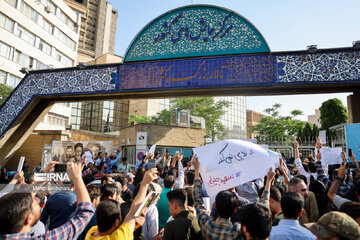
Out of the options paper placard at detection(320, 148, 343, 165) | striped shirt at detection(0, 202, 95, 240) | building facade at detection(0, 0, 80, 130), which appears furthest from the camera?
building facade at detection(0, 0, 80, 130)

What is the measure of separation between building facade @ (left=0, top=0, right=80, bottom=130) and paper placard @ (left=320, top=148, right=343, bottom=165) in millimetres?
19398

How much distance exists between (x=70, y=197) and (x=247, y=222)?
208 centimetres

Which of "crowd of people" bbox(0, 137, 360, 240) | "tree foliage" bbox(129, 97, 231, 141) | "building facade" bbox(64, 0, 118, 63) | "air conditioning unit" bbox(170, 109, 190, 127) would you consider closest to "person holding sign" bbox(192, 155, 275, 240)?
"crowd of people" bbox(0, 137, 360, 240)

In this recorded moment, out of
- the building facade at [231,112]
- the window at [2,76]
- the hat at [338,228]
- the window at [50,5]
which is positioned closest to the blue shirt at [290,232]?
the hat at [338,228]

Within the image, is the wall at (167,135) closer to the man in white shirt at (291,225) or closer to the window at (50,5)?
the man in white shirt at (291,225)

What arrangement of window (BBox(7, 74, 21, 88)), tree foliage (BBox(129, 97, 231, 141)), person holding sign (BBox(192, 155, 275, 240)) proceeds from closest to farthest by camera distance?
person holding sign (BBox(192, 155, 275, 240))
window (BBox(7, 74, 21, 88))
tree foliage (BBox(129, 97, 231, 141))

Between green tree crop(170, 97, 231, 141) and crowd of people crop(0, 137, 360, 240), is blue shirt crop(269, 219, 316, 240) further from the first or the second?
green tree crop(170, 97, 231, 141)

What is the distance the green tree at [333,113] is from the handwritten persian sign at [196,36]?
1945 centimetres

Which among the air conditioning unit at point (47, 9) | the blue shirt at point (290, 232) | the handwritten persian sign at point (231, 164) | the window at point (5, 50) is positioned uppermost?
the air conditioning unit at point (47, 9)

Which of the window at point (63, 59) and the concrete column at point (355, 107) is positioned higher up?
the window at point (63, 59)

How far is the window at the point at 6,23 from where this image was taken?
20.0 meters

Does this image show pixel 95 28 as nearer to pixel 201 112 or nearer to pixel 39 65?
pixel 39 65

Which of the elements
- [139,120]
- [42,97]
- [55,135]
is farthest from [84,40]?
[42,97]

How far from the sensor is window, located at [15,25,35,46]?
21.9 metres
